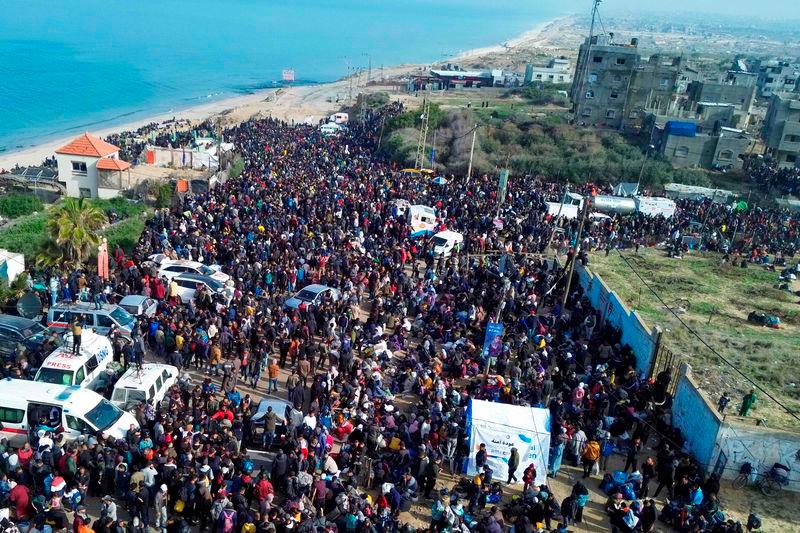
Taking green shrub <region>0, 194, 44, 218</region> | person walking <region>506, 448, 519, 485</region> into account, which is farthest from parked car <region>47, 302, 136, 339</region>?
green shrub <region>0, 194, 44, 218</region>

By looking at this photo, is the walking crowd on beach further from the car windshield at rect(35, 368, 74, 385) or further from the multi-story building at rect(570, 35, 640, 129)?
the multi-story building at rect(570, 35, 640, 129)

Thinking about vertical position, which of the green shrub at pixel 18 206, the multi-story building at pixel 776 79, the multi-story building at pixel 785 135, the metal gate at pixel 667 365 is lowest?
the green shrub at pixel 18 206

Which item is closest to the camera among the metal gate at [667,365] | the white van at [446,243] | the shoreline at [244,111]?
the metal gate at [667,365]

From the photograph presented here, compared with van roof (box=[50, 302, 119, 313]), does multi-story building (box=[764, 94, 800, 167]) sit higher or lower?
higher

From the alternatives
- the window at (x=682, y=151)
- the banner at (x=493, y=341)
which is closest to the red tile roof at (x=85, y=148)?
the banner at (x=493, y=341)

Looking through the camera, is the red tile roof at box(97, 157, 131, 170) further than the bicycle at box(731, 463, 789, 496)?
Yes

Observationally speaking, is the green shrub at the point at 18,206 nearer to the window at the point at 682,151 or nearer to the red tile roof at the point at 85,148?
the red tile roof at the point at 85,148

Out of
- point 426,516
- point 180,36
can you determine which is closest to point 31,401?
point 426,516

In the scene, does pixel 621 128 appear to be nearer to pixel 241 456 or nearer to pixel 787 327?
pixel 787 327
